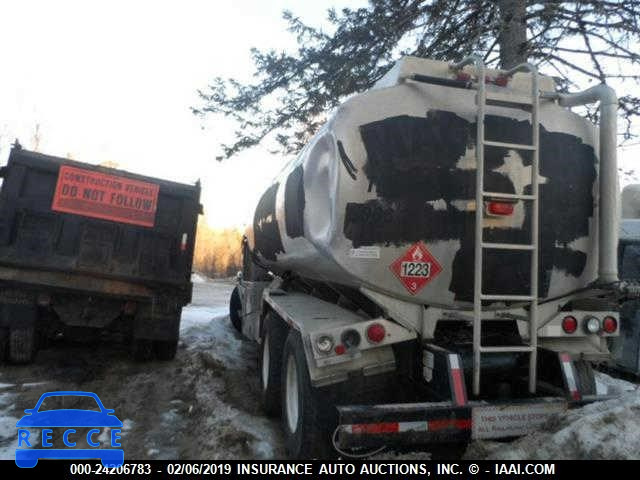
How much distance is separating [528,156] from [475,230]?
0.71 metres

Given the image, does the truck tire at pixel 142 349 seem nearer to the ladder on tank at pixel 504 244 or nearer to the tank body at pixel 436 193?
the tank body at pixel 436 193

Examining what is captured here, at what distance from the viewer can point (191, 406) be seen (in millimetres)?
5234

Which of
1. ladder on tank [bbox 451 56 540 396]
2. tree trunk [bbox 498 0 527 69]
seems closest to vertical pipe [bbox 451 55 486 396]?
ladder on tank [bbox 451 56 540 396]

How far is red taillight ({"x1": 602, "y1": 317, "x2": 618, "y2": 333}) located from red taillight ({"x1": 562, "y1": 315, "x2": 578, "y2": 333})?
24 cm

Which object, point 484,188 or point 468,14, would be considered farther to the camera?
point 468,14

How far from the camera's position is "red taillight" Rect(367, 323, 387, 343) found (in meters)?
3.47

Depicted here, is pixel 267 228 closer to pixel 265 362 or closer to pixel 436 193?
pixel 265 362

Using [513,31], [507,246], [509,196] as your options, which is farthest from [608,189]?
[513,31]

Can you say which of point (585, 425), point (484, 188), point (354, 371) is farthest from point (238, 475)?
point (484, 188)

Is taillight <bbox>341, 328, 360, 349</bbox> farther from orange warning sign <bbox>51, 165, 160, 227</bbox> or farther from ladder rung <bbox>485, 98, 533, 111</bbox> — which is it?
orange warning sign <bbox>51, 165, 160, 227</bbox>

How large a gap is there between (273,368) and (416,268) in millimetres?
2133

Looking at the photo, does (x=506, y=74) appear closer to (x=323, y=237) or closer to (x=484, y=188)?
(x=484, y=188)

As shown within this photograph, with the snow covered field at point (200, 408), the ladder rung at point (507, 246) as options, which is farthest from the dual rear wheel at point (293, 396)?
the ladder rung at point (507, 246)

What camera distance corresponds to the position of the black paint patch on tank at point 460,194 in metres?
3.57
